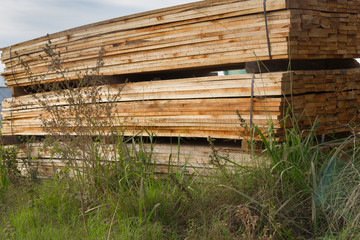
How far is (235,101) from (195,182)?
79 cm

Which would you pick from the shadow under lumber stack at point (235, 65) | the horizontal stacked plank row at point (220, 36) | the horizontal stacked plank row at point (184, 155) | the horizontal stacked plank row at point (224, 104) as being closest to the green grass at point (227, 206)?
the horizontal stacked plank row at point (184, 155)

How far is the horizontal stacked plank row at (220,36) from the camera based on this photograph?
3.28m

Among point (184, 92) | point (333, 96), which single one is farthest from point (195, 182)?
point (333, 96)

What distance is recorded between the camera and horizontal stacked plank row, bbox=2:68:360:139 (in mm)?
3268

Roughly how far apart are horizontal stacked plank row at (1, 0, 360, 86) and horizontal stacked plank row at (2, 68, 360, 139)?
0.62 ft

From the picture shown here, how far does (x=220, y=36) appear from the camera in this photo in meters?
3.56

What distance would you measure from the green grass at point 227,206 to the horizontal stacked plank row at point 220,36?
0.81m

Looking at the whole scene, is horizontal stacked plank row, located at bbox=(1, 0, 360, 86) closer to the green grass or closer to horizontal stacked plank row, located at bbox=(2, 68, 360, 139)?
horizontal stacked plank row, located at bbox=(2, 68, 360, 139)

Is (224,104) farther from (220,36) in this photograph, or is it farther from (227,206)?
(227,206)

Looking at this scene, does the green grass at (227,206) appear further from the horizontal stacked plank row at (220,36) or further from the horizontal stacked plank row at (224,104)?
the horizontal stacked plank row at (220,36)

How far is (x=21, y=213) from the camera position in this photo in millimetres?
3352

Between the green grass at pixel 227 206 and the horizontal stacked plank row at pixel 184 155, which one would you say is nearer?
the green grass at pixel 227 206

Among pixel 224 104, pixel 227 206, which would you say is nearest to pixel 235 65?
pixel 224 104

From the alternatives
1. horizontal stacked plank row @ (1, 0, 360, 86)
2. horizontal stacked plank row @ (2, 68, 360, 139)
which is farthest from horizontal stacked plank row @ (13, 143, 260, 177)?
horizontal stacked plank row @ (1, 0, 360, 86)
